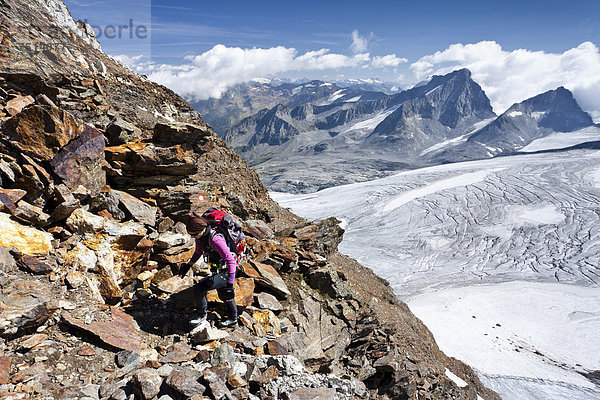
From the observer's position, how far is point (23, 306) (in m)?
4.68

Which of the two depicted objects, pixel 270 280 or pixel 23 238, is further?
pixel 270 280

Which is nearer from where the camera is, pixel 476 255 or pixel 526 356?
pixel 526 356

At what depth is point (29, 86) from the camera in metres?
10.4

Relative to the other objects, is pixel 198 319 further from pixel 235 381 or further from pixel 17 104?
pixel 17 104

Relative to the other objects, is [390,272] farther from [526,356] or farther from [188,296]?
[188,296]

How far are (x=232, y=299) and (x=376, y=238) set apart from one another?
196 ft

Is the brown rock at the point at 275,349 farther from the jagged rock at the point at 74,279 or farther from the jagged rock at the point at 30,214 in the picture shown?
the jagged rock at the point at 30,214

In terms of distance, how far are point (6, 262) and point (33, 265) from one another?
369 mm

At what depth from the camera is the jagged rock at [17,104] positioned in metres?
7.65

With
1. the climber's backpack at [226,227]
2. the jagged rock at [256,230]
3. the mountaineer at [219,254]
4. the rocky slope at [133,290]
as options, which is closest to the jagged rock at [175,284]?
the rocky slope at [133,290]

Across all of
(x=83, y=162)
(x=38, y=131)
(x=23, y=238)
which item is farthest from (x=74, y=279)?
(x=38, y=131)

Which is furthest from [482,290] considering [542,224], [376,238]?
[542,224]

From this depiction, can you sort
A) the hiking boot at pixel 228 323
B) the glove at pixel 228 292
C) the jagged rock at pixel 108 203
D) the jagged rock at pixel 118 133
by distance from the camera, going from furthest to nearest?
the jagged rock at pixel 118 133
the jagged rock at pixel 108 203
the hiking boot at pixel 228 323
the glove at pixel 228 292

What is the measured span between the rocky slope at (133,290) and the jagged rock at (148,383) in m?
0.02
